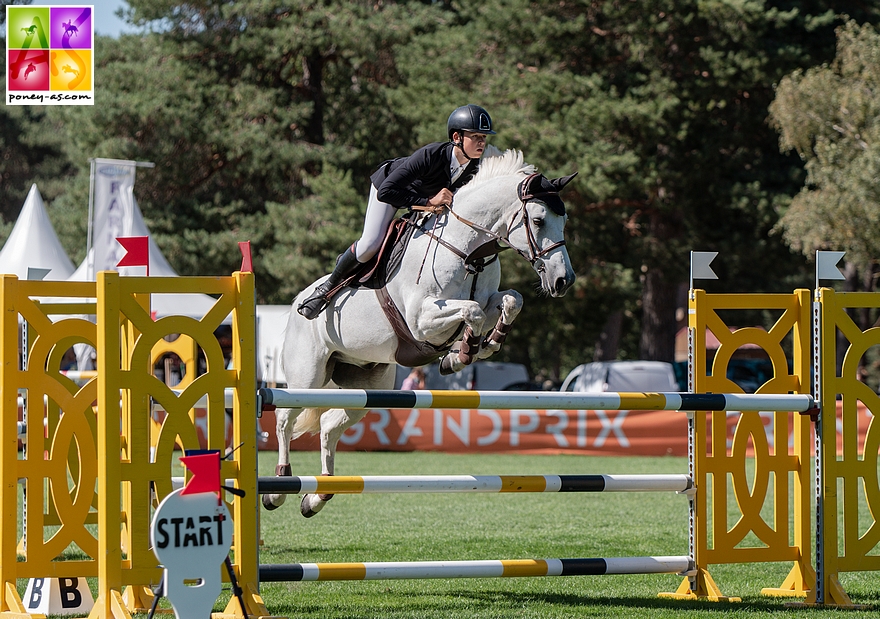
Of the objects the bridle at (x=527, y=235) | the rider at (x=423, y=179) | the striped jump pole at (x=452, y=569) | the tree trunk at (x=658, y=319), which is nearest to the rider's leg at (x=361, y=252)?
the rider at (x=423, y=179)

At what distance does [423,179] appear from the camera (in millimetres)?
5965

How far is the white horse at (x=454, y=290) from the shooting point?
5.44 metres

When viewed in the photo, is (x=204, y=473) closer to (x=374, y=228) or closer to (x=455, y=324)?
(x=455, y=324)

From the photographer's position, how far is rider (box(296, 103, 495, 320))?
5754 mm

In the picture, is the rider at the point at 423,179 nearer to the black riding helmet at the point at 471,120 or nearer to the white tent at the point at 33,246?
the black riding helmet at the point at 471,120

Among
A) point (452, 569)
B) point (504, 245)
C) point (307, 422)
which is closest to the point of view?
point (452, 569)

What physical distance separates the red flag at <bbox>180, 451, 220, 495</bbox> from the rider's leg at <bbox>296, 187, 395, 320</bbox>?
250 centimetres

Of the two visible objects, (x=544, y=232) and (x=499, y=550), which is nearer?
(x=544, y=232)

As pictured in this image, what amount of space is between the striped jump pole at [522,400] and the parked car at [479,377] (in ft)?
62.8

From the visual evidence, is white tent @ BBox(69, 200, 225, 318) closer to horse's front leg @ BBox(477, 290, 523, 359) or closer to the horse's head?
horse's front leg @ BBox(477, 290, 523, 359)

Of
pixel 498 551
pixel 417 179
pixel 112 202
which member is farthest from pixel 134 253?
pixel 112 202

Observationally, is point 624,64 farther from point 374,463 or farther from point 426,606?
point 426,606

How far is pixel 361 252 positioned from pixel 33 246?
36.7ft

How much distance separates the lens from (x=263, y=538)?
768cm
